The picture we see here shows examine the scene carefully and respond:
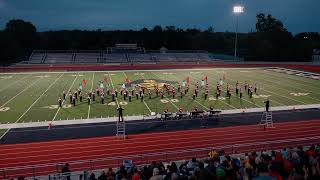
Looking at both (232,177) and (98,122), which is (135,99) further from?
(232,177)

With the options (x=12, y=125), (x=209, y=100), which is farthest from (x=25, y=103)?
(x=209, y=100)

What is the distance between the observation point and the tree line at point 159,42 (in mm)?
64438

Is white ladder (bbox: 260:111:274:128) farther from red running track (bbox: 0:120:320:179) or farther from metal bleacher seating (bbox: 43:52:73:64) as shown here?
metal bleacher seating (bbox: 43:52:73:64)

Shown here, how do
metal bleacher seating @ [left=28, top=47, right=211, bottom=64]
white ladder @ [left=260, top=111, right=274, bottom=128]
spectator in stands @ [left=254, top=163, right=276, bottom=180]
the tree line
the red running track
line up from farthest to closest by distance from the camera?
the tree line < metal bleacher seating @ [left=28, top=47, right=211, bottom=64] < white ladder @ [left=260, top=111, right=274, bottom=128] < the red running track < spectator in stands @ [left=254, top=163, right=276, bottom=180]

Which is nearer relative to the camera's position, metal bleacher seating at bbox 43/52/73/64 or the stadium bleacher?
metal bleacher seating at bbox 43/52/73/64

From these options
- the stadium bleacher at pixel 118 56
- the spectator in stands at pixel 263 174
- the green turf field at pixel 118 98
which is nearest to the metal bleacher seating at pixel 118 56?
the stadium bleacher at pixel 118 56

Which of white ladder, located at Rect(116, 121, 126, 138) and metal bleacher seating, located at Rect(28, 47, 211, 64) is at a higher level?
metal bleacher seating, located at Rect(28, 47, 211, 64)

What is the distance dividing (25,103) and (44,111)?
326cm

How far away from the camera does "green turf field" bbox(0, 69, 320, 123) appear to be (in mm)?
23203

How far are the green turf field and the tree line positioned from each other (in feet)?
78.7

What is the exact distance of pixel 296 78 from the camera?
39812 millimetres

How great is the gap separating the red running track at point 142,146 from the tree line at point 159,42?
46.1 m

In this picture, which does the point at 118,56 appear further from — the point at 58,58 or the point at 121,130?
the point at 121,130

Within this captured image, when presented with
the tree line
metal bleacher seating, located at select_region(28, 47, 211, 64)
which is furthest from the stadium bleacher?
the tree line
